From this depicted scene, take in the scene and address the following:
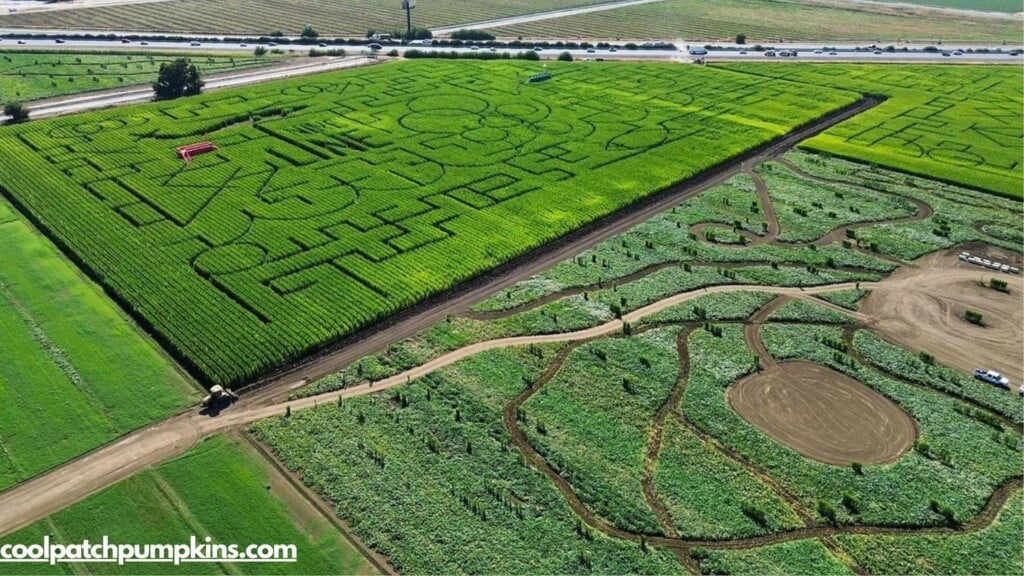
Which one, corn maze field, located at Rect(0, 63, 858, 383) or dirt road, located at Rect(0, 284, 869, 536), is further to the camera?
corn maze field, located at Rect(0, 63, 858, 383)

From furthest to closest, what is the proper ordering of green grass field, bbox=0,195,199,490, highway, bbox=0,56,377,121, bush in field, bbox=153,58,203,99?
bush in field, bbox=153,58,203,99, highway, bbox=0,56,377,121, green grass field, bbox=0,195,199,490

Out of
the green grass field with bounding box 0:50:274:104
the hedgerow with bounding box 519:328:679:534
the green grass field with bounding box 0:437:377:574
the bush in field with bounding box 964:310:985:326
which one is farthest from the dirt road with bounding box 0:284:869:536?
the green grass field with bounding box 0:50:274:104

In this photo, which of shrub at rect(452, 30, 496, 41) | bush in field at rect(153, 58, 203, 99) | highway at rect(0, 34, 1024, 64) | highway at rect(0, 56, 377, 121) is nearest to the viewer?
highway at rect(0, 56, 377, 121)

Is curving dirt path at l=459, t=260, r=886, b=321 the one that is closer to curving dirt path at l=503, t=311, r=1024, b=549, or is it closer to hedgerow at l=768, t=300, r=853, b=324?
hedgerow at l=768, t=300, r=853, b=324

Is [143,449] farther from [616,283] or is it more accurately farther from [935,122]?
[935,122]

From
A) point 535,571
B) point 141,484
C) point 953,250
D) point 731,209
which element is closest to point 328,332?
point 141,484

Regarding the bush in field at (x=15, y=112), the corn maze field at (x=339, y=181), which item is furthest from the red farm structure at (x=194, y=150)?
the bush in field at (x=15, y=112)

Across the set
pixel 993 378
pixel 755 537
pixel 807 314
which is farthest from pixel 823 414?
pixel 993 378
